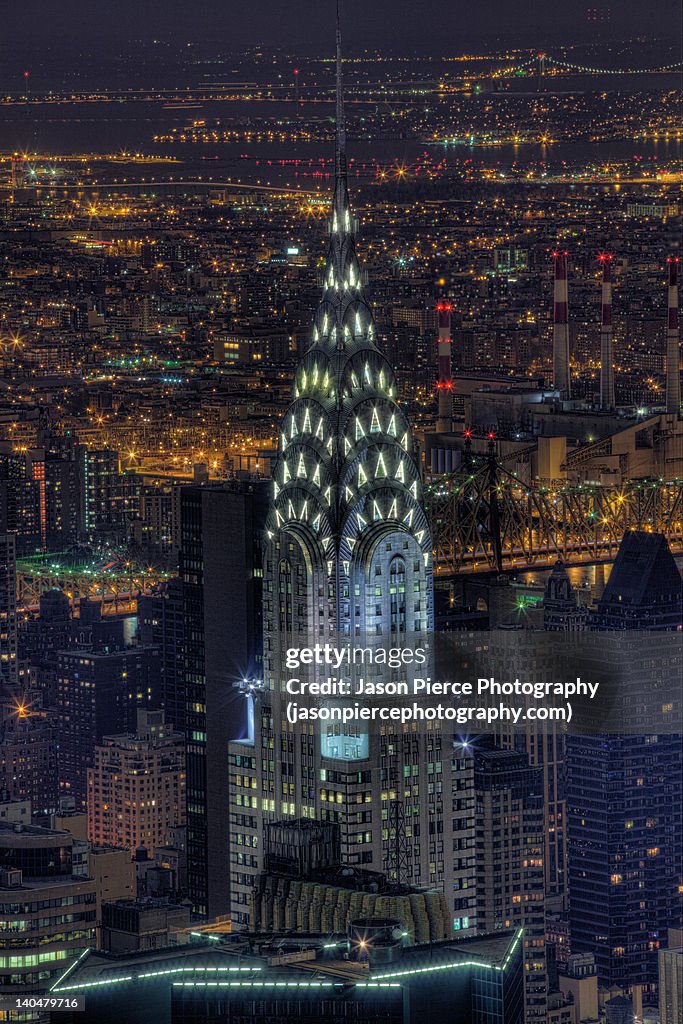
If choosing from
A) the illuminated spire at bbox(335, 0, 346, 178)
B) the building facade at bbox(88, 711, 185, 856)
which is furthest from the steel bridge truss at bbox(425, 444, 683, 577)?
the illuminated spire at bbox(335, 0, 346, 178)

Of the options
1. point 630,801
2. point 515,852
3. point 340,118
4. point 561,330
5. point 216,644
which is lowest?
point 515,852

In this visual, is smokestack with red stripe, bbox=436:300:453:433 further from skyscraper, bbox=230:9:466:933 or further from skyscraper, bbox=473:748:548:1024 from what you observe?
skyscraper, bbox=230:9:466:933

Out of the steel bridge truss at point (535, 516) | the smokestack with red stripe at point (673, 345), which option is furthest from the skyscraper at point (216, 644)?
the smokestack with red stripe at point (673, 345)

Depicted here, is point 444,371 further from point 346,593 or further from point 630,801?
point 346,593

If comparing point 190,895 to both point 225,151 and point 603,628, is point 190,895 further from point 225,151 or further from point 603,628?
point 225,151

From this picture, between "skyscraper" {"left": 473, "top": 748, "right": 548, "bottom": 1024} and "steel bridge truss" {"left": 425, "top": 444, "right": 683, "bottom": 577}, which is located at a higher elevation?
"steel bridge truss" {"left": 425, "top": 444, "right": 683, "bottom": 577}

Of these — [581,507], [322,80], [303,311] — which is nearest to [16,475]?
[303,311]

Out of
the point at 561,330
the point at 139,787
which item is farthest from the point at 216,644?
the point at 561,330
